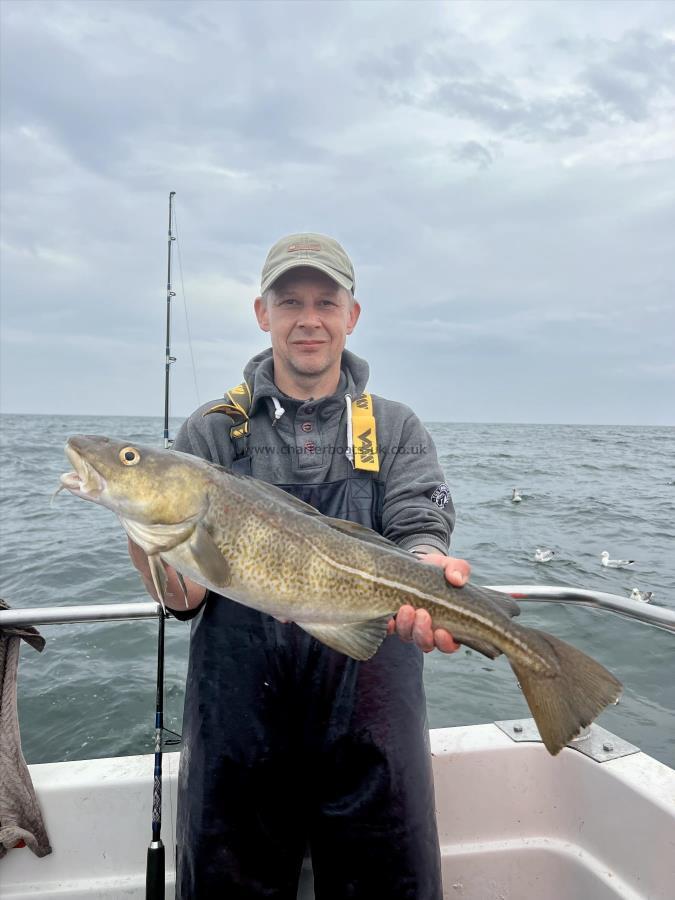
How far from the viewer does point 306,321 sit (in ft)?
11.4

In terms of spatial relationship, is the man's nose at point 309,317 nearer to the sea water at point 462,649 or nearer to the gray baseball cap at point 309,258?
the gray baseball cap at point 309,258

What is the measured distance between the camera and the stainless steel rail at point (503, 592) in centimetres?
312

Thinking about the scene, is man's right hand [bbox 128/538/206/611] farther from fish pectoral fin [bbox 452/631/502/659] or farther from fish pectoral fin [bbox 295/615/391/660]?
fish pectoral fin [bbox 452/631/502/659]

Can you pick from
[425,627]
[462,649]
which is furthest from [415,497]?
[462,649]

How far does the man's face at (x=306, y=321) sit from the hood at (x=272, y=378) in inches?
5.2

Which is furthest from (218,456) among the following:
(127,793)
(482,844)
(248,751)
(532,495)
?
(532,495)

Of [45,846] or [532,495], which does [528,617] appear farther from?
[532,495]

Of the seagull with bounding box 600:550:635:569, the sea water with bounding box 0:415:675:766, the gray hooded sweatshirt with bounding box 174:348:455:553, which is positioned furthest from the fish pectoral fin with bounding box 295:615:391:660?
the seagull with bounding box 600:550:635:569

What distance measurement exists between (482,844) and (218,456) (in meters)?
2.54

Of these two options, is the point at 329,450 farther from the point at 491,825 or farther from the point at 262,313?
the point at 491,825

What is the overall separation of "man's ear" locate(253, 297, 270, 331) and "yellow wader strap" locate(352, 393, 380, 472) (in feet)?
2.24

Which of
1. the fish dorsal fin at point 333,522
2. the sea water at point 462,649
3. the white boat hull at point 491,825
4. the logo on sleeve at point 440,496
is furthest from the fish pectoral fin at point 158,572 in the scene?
the sea water at point 462,649

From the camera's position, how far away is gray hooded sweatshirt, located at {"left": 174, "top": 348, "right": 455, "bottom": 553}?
3.33 metres

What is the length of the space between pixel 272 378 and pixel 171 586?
1313mm
